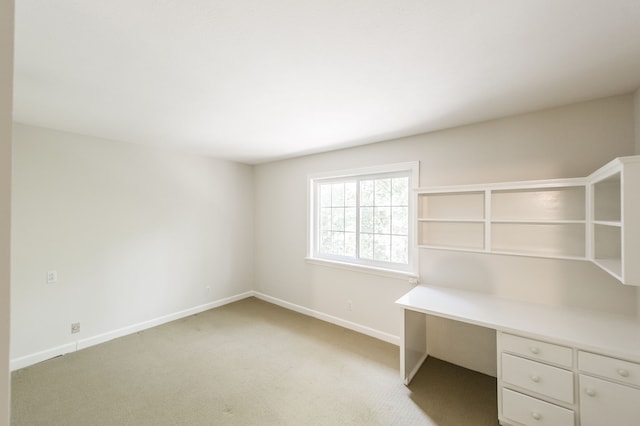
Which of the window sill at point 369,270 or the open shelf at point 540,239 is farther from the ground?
the open shelf at point 540,239

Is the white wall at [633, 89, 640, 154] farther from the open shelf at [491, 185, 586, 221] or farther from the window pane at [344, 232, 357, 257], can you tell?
the window pane at [344, 232, 357, 257]

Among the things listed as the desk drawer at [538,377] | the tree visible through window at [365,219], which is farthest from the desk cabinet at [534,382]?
the tree visible through window at [365,219]

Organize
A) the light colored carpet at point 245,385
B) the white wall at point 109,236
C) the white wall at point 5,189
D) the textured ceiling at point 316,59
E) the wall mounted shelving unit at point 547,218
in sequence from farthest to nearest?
the white wall at point 109,236, the light colored carpet at point 245,385, the wall mounted shelving unit at point 547,218, the textured ceiling at point 316,59, the white wall at point 5,189

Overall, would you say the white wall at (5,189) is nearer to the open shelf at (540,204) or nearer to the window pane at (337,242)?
the open shelf at (540,204)

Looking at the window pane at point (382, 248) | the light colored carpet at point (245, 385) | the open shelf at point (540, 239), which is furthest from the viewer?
the window pane at point (382, 248)

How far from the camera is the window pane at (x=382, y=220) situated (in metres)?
3.20

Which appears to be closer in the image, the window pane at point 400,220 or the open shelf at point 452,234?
the open shelf at point 452,234

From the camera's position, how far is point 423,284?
278 centimetres

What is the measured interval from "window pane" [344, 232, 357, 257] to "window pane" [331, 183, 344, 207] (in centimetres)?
45

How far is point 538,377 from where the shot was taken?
1.71 m

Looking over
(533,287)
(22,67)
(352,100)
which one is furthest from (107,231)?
(533,287)

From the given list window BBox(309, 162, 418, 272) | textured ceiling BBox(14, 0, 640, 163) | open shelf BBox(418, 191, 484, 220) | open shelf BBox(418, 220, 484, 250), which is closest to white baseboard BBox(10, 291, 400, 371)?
window BBox(309, 162, 418, 272)

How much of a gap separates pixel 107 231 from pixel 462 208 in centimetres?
399

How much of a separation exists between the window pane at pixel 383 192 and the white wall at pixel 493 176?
0.26m
